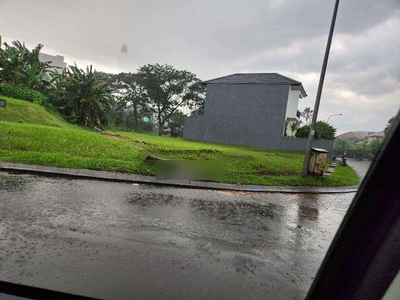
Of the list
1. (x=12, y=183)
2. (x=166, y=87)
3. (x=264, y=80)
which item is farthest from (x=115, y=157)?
(x=264, y=80)

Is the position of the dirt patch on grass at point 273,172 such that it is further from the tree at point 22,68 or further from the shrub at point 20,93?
the tree at point 22,68

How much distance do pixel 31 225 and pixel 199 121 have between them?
14.8 m

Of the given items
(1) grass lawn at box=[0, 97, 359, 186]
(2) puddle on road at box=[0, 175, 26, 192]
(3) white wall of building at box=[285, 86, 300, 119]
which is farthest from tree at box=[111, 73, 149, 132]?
(3) white wall of building at box=[285, 86, 300, 119]

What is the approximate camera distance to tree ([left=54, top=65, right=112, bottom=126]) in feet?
42.1

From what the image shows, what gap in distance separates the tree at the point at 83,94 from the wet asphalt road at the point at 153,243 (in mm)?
9612

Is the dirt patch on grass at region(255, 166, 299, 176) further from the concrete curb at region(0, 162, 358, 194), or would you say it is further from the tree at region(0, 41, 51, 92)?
the tree at region(0, 41, 51, 92)

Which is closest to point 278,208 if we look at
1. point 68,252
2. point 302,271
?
point 302,271

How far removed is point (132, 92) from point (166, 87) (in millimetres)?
2978

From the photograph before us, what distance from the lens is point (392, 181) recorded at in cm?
68

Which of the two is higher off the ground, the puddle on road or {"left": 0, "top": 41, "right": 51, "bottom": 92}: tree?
{"left": 0, "top": 41, "right": 51, "bottom": 92}: tree

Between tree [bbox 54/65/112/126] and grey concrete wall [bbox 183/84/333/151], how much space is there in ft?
18.8

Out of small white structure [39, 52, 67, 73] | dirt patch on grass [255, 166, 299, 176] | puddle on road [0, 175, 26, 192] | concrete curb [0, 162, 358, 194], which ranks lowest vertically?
puddle on road [0, 175, 26, 192]

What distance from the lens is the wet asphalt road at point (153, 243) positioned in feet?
5.50

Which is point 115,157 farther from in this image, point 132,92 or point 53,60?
point 53,60
